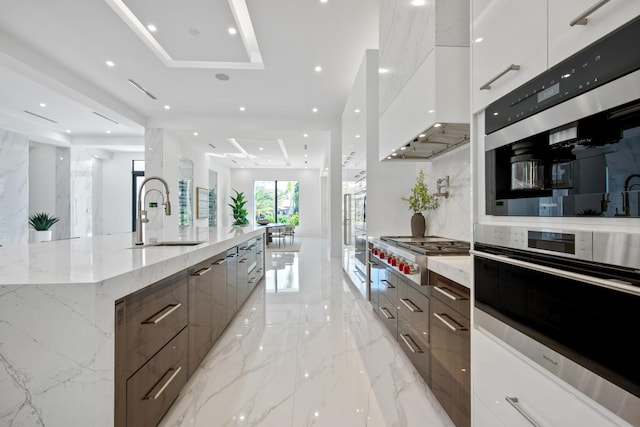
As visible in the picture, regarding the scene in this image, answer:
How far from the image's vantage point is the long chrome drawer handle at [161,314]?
127cm

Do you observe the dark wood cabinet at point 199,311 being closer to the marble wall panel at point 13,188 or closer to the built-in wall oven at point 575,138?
the built-in wall oven at point 575,138

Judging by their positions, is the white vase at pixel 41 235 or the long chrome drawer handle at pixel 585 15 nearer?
the long chrome drawer handle at pixel 585 15

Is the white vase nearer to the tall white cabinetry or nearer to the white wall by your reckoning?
the white wall

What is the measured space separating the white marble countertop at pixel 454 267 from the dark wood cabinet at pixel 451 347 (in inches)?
1.3

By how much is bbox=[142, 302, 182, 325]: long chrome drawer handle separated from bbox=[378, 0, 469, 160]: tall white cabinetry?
1.73 m

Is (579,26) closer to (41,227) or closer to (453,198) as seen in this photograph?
(453,198)

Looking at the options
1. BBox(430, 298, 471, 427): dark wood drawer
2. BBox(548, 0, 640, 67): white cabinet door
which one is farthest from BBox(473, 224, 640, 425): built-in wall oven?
BBox(548, 0, 640, 67): white cabinet door

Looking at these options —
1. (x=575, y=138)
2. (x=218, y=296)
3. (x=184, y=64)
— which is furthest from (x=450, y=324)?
(x=184, y=64)

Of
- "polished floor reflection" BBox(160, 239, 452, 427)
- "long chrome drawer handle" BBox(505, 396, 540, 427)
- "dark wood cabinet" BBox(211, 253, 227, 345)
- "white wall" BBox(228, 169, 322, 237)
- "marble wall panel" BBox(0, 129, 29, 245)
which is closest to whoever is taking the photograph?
"long chrome drawer handle" BBox(505, 396, 540, 427)

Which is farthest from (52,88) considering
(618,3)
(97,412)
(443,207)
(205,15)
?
(618,3)

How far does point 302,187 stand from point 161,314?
11548 mm

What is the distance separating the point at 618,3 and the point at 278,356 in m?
2.40

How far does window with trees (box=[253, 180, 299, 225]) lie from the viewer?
1287cm

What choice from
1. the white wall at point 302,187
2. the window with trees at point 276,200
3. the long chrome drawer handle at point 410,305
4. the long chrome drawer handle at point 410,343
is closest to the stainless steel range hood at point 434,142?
the long chrome drawer handle at point 410,305
